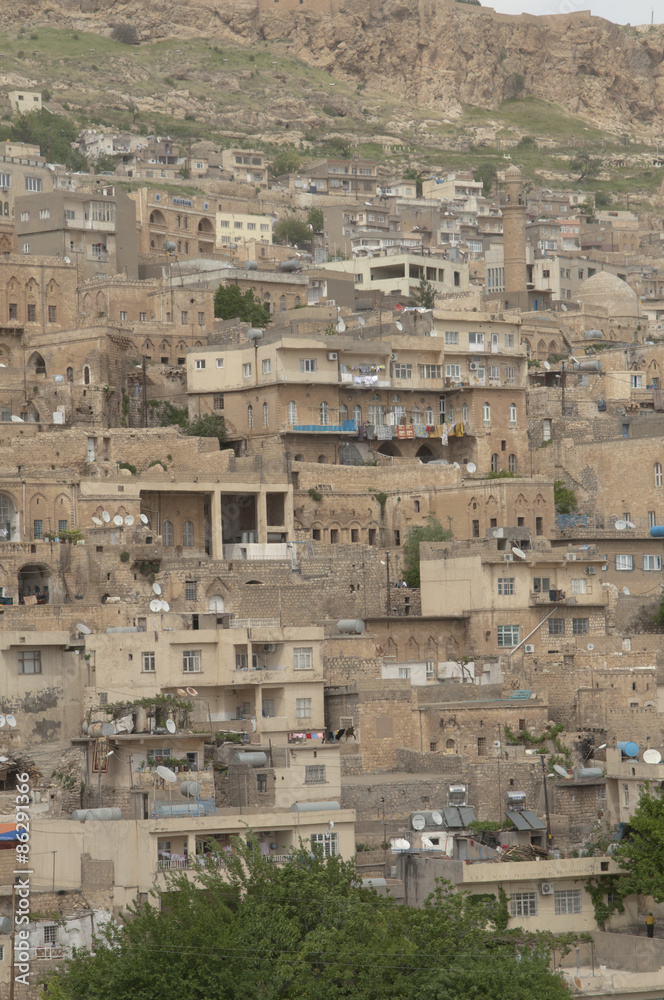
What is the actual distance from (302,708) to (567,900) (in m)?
10.1

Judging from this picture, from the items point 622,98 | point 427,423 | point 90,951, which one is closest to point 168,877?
point 90,951

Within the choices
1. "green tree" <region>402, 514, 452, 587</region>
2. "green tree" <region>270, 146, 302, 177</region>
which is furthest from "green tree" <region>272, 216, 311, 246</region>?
"green tree" <region>402, 514, 452, 587</region>

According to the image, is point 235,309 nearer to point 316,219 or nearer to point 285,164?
point 316,219

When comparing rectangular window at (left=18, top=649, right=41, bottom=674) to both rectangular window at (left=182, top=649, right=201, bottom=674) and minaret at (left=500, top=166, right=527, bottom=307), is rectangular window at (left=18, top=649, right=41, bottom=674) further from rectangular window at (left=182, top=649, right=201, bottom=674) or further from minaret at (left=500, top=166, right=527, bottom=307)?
minaret at (left=500, top=166, right=527, bottom=307)

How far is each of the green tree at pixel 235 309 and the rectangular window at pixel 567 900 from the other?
35778mm

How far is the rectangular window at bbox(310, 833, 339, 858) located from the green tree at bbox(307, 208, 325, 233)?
69.3 metres

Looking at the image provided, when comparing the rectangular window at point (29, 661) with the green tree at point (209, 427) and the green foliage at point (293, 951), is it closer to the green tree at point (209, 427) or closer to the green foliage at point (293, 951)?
the green foliage at point (293, 951)

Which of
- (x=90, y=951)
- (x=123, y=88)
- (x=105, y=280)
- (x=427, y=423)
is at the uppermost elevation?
(x=123, y=88)

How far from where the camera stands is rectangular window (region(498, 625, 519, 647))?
51656mm

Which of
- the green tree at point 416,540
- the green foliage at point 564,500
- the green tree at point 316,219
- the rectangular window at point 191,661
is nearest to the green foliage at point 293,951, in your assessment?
the rectangular window at point 191,661

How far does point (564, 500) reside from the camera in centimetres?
6225

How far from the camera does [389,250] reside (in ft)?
279

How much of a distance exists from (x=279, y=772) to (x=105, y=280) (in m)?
33.8

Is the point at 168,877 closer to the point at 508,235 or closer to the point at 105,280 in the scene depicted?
the point at 105,280
